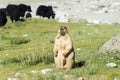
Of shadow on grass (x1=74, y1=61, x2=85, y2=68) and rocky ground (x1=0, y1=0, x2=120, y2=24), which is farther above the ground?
shadow on grass (x1=74, y1=61, x2=85, y2=68)

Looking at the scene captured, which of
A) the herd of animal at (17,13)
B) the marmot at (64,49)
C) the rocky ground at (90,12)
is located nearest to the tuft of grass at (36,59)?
the marmot at (64,49)

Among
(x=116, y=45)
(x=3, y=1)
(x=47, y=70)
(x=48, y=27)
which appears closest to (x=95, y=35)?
(x=48, y=27)

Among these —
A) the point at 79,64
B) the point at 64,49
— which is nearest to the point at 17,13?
the point at 79,64

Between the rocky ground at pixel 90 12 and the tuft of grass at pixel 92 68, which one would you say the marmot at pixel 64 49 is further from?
the rocky ground at pixel 90 12

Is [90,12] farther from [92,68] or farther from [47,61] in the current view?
[92,68]

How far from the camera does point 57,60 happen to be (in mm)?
14781

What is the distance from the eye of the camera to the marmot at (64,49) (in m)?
14.5

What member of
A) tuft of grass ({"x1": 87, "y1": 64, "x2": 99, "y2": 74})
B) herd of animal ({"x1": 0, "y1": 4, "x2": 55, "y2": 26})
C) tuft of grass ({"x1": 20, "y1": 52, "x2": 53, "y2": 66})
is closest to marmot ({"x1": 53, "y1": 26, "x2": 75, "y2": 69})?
tuft of grass ({"x1": 87, "y1": 64, "x2": 99, "y2": 74})

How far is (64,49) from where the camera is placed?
1462 cm

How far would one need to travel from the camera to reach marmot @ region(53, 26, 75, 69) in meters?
14.5

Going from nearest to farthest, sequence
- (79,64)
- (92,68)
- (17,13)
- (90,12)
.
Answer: (92,68) → (79,64) → (17,13) → (90,12)

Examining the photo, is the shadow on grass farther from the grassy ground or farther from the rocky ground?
the rocky ground

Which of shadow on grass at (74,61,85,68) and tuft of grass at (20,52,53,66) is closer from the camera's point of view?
shadow on grass at (74,61,85,68)

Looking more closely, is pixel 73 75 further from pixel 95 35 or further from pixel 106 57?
pixel 95 35
